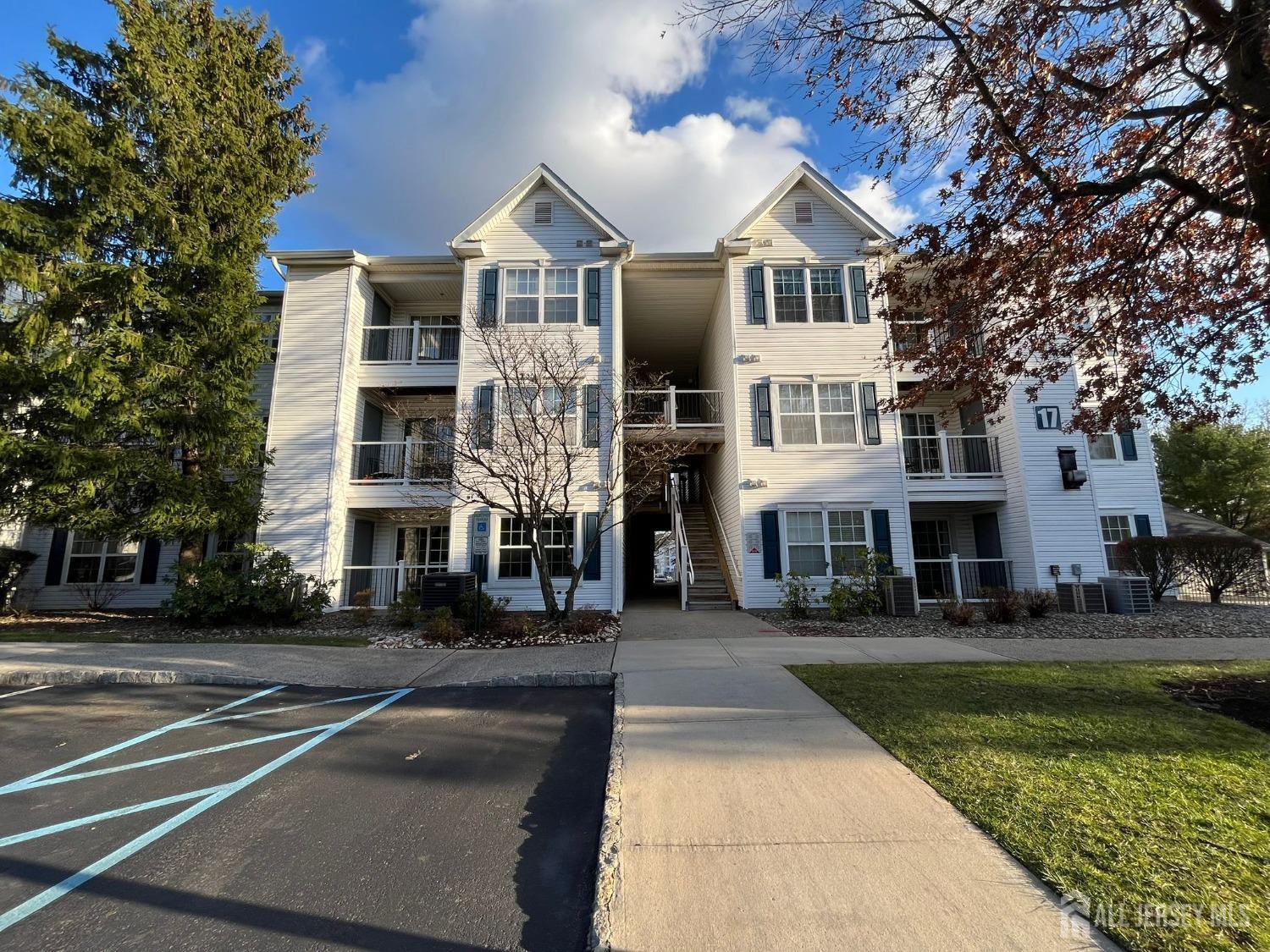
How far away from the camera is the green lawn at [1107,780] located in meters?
2.37

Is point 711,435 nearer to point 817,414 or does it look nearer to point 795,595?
point 817,414

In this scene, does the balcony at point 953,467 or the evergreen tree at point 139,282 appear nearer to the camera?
the evergreen tree at point 139,282

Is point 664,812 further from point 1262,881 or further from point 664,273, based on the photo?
point 664,273

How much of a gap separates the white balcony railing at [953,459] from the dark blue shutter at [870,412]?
4.82 feet

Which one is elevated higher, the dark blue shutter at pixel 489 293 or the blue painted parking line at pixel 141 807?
the dark blue shutter at pixel 489 293

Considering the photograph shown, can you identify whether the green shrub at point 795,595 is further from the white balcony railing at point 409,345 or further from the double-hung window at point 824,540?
the white balcony railing at point 409,345

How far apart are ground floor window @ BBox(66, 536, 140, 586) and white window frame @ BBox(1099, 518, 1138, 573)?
2588 cm

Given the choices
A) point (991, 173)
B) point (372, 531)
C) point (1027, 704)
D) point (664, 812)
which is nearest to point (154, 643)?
point (372, 531)

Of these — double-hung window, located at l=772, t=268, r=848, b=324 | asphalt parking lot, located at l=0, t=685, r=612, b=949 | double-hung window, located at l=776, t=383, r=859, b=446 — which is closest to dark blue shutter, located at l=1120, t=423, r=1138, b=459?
double-hung window, located at l=776, t=383, r=859, b=446

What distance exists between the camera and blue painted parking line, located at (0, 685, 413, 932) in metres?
2.73

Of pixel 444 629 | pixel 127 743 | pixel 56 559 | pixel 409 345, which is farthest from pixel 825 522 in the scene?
pixel 56 559

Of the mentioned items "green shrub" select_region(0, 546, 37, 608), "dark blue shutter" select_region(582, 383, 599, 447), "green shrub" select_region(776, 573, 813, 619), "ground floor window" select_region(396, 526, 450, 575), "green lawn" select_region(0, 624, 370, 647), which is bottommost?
"green lawn" select_region(0, 624, 370, 647)

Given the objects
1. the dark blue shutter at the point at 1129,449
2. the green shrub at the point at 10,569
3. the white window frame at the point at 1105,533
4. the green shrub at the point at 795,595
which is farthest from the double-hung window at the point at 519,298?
the dark blue shutter at the point at 1129,449

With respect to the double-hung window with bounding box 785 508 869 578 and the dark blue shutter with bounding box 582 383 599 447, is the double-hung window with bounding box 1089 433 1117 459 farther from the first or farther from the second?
the dark blue shutter with bounding box 582 383 599 447
